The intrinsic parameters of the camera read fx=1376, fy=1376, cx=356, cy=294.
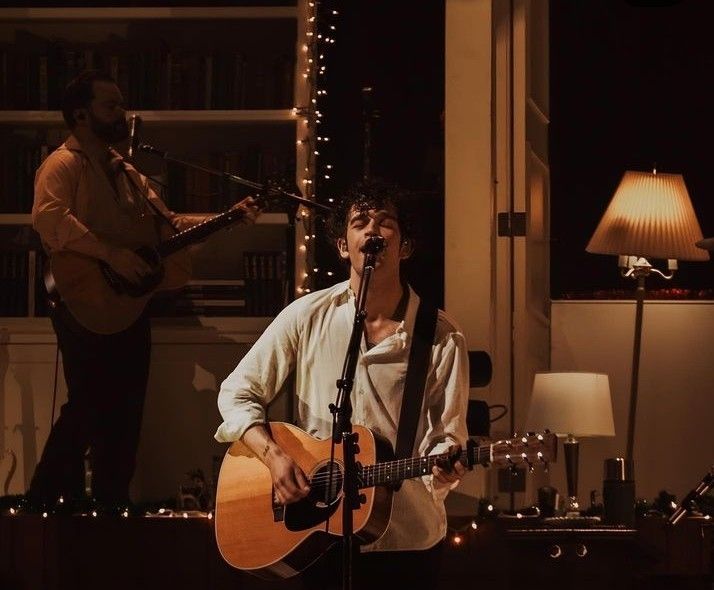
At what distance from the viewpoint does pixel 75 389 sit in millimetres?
5316

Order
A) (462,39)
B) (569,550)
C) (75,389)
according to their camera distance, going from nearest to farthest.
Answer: (569,550)
(75,389)
(462,39)

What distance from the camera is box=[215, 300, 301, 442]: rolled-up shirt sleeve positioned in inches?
141

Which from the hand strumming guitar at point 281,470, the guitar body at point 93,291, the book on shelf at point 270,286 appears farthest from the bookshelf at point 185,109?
the hand strumming guitar at point 281,470

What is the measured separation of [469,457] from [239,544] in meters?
0.75

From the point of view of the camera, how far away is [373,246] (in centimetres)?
329

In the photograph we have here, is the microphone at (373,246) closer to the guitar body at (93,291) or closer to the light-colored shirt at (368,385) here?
the light-colored shirt at (368,385)

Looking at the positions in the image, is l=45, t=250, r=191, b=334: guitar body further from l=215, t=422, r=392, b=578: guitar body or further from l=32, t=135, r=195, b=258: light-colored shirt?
l=215, t=422, r=392, b=578: guitar body

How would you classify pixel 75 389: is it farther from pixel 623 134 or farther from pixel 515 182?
pixel 623 134

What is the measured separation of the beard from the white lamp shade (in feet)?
6.37

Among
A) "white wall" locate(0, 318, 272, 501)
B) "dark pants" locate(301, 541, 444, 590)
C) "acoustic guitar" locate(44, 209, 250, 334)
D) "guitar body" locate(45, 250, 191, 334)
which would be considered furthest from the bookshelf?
"dark pants" locate(301, 541, 444, 590)

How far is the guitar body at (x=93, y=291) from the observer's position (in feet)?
17.3

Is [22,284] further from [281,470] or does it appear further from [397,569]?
[397,569]

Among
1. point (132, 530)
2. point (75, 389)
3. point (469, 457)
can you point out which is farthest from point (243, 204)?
point (469, 457)

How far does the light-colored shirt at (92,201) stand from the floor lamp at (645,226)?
1.71 meters
